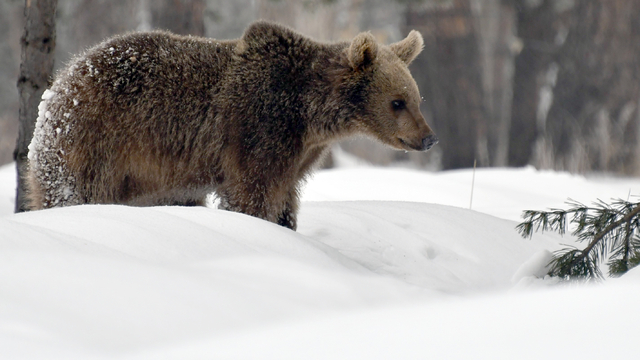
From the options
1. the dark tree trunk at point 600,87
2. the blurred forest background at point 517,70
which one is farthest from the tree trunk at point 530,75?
the dark tree trunk at point 600,87

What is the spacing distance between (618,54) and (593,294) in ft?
41.5

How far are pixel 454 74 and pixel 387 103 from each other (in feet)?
36.1

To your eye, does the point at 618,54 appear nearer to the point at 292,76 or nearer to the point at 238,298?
the point at 292,76

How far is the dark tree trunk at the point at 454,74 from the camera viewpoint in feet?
48.1

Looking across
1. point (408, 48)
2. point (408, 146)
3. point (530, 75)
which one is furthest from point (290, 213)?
point (530, 75)

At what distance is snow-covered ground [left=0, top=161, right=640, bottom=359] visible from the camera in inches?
66.2

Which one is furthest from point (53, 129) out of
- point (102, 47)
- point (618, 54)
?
point (618, 54)

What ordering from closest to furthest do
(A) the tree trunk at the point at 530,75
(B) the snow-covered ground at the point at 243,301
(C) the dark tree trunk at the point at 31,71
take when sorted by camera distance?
(B) the snow-covered ground at the point at 243,301, (C) the dark tree trunk at the point at 31,71, (A) the tree trunk at the point at 530,75

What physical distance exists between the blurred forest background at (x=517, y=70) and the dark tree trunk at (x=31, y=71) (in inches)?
279

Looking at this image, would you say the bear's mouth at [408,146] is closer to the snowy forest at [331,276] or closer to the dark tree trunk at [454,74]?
the snowy forest at [331,276]

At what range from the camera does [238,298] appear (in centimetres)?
208

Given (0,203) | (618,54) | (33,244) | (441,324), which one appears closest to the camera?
(441,324)

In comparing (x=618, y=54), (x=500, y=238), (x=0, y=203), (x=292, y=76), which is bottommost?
(x=0, y=203)

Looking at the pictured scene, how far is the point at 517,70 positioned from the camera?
48.4 feet
